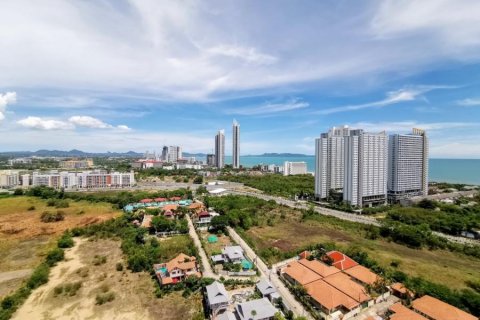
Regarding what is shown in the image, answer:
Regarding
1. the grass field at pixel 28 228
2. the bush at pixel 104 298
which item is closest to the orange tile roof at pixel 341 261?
the bush at pixel 104 298

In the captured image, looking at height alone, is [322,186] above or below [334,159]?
below

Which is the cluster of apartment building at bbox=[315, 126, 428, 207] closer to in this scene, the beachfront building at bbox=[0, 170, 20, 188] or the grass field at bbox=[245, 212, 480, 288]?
the grass field at bbox=[245, 212, 480, 288]

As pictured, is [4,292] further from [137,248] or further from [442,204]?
[442,204]

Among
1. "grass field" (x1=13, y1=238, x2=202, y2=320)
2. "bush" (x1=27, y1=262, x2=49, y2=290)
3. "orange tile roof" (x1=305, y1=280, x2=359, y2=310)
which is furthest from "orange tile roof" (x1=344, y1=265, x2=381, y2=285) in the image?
"bush" (x1=27, y1=262, x2=49, y2=290)

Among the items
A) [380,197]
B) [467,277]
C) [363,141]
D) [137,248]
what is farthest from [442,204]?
[137,248]

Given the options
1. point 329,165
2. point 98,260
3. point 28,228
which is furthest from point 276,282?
point 329,165

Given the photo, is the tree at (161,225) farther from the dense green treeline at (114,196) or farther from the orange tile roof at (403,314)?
the orange tile roof at (403,314)
